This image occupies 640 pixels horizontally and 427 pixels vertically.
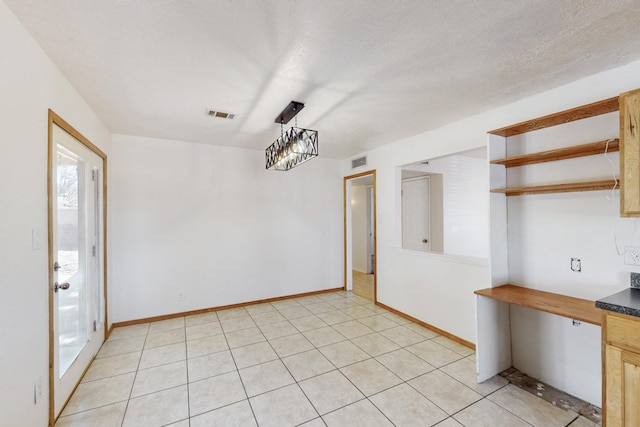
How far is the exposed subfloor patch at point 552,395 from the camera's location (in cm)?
198

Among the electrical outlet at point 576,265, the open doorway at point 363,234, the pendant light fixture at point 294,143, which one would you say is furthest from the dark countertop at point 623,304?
the open doorway at point 363,234

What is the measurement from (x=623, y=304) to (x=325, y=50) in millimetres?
2327

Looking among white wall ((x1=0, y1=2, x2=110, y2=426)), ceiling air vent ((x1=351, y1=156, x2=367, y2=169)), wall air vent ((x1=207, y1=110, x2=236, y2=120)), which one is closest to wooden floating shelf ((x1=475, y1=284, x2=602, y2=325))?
ceiling air vent ((x1=351, y1=156, x2=367, y2=169))

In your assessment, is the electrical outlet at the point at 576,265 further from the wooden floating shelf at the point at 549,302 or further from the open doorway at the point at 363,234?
the open doorway at the point at 363,234

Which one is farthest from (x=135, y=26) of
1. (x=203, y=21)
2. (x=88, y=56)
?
(x=88, y=56)

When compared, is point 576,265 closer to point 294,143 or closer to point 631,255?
point 631,255

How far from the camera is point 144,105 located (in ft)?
8.61

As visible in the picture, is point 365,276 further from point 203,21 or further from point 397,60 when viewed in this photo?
point 203,21

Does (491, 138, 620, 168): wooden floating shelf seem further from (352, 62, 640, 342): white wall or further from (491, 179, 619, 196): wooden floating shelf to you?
(352, 62, 640, 342): white wall

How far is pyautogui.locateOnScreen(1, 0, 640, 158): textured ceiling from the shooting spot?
1.42 metres

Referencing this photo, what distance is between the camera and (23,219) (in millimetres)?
1562

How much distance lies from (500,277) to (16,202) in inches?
142

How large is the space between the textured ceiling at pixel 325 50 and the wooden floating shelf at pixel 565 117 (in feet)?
1.06

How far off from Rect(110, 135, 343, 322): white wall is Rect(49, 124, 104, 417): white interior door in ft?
1.78
